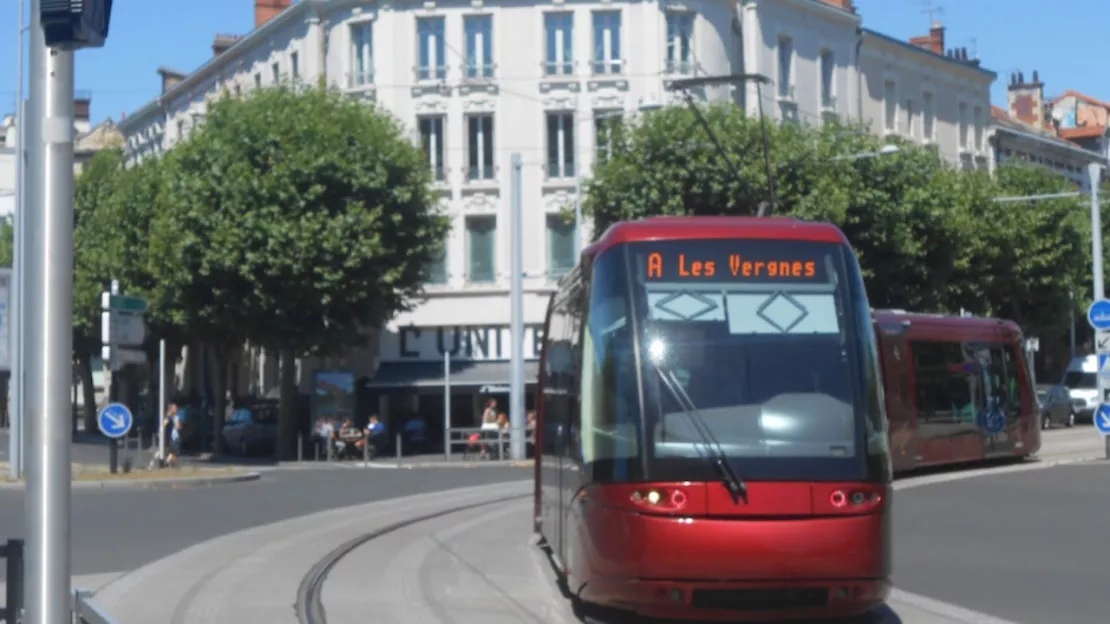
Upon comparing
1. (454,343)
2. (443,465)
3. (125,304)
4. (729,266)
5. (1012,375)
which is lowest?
(443,465)

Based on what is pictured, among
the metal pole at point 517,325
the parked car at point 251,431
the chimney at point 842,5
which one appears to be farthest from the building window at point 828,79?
the parked car at point 251,431

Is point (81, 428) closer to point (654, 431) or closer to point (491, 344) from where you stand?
point (491, 344)

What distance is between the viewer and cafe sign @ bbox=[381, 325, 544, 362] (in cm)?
5062

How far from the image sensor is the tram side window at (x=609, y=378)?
10562 mm

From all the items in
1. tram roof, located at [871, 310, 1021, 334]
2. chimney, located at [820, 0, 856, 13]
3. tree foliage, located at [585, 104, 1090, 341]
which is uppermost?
chimney, located at [820, 0, 856, 13]

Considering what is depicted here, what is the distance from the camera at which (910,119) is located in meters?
65.4

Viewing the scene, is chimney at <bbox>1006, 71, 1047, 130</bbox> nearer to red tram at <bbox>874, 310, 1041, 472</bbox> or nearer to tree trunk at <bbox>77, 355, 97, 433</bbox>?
tree trunk at <bbox>77, 355, 97, 433</bbox>

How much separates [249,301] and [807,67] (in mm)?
23609

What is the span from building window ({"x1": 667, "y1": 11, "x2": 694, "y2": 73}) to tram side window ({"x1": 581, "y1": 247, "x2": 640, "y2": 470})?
39.9 m

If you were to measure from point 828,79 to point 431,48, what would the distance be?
50.4 feet

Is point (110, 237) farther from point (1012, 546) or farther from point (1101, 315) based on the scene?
point (1012, 546)

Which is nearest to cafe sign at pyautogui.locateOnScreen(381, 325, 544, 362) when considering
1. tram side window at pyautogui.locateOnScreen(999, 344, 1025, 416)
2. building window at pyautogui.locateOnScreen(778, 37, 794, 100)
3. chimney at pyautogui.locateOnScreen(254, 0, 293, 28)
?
building window at pyautogui.locateOnScreen(778, 37, 794, 100)

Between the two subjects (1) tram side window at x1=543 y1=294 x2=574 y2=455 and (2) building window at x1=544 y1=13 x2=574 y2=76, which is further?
(2) building window at x1=544 y1=13 x2=574 y2=76

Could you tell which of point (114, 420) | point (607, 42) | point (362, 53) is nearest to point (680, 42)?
point (607, 42)
